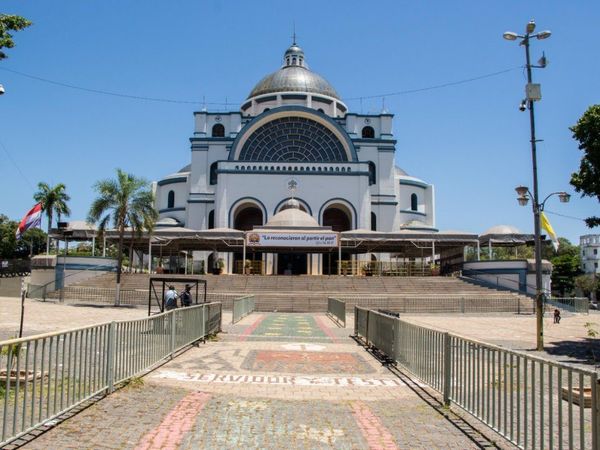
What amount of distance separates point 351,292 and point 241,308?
13734 mm

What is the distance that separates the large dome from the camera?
63500mm

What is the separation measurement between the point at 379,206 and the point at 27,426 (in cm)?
5444

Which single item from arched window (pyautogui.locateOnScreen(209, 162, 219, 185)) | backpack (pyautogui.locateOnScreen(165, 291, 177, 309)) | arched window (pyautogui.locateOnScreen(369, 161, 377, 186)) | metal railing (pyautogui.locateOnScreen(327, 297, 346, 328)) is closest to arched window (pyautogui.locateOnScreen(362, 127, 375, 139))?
arched window (pyautogui.locateOnScreen(369, 161, 377, 186))

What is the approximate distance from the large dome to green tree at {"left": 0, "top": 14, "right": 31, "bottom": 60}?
54.3 meters

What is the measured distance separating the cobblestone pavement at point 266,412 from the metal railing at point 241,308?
31.8 ft

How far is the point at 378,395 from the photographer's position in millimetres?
7953

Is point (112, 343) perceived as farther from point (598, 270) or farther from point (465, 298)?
point (598, 270)

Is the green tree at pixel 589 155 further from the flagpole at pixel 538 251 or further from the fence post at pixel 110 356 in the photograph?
→ the fence post at pixel 110 356

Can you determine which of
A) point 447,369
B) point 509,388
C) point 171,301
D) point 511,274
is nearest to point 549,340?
point 171,301

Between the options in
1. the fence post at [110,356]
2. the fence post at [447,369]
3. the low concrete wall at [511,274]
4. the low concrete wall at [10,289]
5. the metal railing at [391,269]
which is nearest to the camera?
the fence post at [447,369]

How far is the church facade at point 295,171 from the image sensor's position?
54469mm

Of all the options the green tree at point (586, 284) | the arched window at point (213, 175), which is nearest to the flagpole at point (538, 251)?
the arched window at point (213, 175)

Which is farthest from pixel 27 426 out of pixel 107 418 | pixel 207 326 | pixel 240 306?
pixel 240 306

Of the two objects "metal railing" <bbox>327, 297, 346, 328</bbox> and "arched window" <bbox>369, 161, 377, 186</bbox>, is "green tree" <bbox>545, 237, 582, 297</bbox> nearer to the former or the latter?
"arched window" <bbox>369, 161, 377, 186</bbox>
